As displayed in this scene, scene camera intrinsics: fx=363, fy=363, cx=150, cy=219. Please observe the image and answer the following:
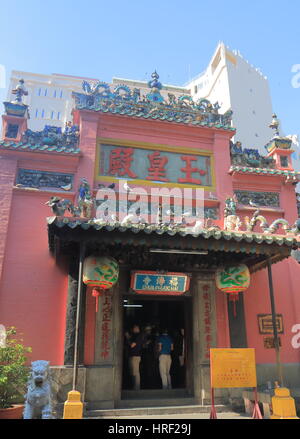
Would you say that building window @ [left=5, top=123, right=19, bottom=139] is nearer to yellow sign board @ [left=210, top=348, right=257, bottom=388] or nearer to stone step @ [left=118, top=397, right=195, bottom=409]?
stone step @ [left=118, top=397, right=195, bottom=409]

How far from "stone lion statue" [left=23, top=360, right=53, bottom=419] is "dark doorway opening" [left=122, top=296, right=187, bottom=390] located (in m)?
3.12

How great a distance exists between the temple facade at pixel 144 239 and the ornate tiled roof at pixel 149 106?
0.13 ft

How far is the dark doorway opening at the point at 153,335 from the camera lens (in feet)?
31.8

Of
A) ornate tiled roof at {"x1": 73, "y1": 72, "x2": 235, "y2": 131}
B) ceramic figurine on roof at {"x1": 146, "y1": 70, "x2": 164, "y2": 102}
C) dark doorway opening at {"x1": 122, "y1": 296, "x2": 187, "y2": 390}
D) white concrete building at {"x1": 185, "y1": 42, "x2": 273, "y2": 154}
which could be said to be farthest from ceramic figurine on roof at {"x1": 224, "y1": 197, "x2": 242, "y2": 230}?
white concrete building at {"x1": 185, "y1": 42, "x2": 273, "y2": 154}

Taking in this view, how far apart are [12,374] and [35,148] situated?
523 centimetres

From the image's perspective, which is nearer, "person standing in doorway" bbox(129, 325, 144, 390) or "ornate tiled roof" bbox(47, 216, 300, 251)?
"ornate tiled roof" bbox(47, 216, 300, 251)

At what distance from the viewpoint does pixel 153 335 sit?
10.5 m

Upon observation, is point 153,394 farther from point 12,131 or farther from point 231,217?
point 12,131

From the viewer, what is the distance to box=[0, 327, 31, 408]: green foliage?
20.4ft

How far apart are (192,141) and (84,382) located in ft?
22.2

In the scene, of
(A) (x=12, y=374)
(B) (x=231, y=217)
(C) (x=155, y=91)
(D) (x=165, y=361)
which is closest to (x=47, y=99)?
(C) (x=155, y=91)
